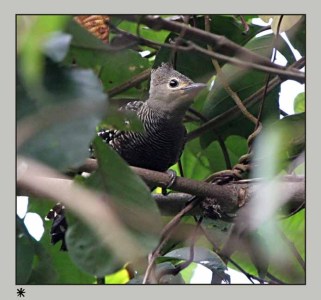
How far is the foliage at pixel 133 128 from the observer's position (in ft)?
4.26

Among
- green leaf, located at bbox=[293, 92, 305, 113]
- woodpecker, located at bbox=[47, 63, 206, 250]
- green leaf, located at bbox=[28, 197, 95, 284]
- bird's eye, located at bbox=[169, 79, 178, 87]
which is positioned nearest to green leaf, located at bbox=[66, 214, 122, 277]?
green leaf, located at bbox=[28, 197, 95, 284]

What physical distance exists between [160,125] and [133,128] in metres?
0.83

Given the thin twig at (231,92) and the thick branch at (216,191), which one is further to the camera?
the thin twig at (231,92)

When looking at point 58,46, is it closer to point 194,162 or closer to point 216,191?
point 216,191

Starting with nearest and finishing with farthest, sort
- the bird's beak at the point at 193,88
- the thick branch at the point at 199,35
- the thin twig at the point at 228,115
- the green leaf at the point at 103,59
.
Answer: the green leaf at the point at 103,59
the thick branch at the point at 199,35
the thin twig at the point at 228,115
the bird's beak at the point at 193,88

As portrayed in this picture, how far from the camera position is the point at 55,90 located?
4.34ft

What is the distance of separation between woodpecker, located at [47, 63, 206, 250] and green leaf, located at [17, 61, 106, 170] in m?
0.90

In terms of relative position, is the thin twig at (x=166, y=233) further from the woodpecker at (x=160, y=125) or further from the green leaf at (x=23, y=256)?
the woodpecker at (x=160, y=125)

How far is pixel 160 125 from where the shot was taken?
8.04ft

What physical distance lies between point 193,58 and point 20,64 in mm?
999

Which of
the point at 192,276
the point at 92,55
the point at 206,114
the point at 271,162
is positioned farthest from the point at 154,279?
the point at 206,114

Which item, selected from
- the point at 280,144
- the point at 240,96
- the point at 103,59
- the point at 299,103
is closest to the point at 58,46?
the point at 103,59

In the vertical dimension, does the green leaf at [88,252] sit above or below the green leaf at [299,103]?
below

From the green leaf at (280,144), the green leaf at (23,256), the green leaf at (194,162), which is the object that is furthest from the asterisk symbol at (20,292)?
the green leaf at (194,162)
